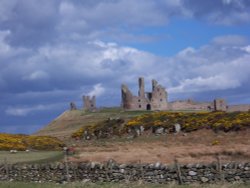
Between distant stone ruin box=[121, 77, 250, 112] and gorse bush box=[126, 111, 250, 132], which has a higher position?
distant stone ruin box=[121, 77, 250, 112]

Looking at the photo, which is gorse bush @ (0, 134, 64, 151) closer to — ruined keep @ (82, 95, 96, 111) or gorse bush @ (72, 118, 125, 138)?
gorse bush @ (72, 118, 125, 138)

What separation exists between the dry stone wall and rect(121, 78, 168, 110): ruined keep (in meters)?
89.3

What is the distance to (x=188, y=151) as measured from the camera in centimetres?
3772

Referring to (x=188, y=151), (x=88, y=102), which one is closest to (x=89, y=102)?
(x=88, y=102)

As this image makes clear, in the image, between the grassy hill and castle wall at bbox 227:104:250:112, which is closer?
the grassy hill

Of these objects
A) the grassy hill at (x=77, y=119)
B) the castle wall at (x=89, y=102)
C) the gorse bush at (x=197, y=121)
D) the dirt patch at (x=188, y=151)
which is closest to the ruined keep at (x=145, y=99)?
the grassy hill at (x=77, y=119)

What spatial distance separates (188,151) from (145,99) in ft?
286

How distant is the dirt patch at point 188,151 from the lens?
113 ft

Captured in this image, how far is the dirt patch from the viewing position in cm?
3456

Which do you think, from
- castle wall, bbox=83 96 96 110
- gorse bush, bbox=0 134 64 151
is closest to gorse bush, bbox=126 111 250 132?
gorse bush, bbox=0 134 64 151

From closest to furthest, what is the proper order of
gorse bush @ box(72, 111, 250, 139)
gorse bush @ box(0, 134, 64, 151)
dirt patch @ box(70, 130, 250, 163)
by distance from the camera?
dirt patch @ box(70, 130, 250, 163), gorse bush @ box(0, 134, 64, 151), gorse bush @ box(72, 111, 250, 139)

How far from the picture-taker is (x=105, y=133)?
199 feet

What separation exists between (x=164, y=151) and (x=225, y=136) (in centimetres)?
1002

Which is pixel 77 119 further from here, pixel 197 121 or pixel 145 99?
pixel 197 121
